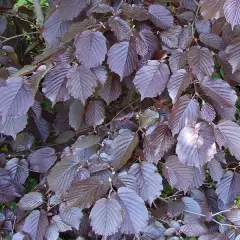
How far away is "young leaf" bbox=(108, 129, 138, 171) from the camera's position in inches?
52.6

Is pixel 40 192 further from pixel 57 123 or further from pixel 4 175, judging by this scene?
pixel 57 123

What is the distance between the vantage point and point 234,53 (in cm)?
131

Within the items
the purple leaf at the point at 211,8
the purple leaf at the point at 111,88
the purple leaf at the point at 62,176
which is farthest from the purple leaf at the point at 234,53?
the purple leaf at the point at 62,176

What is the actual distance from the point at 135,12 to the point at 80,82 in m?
0.28

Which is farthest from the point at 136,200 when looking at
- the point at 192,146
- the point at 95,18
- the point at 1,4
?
the point at 1,4

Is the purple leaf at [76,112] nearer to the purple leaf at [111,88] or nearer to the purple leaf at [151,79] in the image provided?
the purple leaf at [111,88]

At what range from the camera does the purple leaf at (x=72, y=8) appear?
1410mm

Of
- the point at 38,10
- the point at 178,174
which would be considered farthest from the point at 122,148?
the point at 38,10

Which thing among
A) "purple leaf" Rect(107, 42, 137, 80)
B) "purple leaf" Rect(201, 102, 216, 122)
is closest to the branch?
"purple leaf" Rect(107, 42, 137, 80)

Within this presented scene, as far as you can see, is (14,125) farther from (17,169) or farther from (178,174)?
(178,174)

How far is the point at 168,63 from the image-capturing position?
1.41 m

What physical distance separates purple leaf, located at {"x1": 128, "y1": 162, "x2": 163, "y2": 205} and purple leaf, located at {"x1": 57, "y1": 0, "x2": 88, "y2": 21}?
544 mm

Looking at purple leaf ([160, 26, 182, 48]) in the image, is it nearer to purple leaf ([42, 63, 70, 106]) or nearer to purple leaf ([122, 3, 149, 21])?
purple leaf ([122, 3, 149, 21])

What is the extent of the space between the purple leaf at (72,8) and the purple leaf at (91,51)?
0.55 ft
